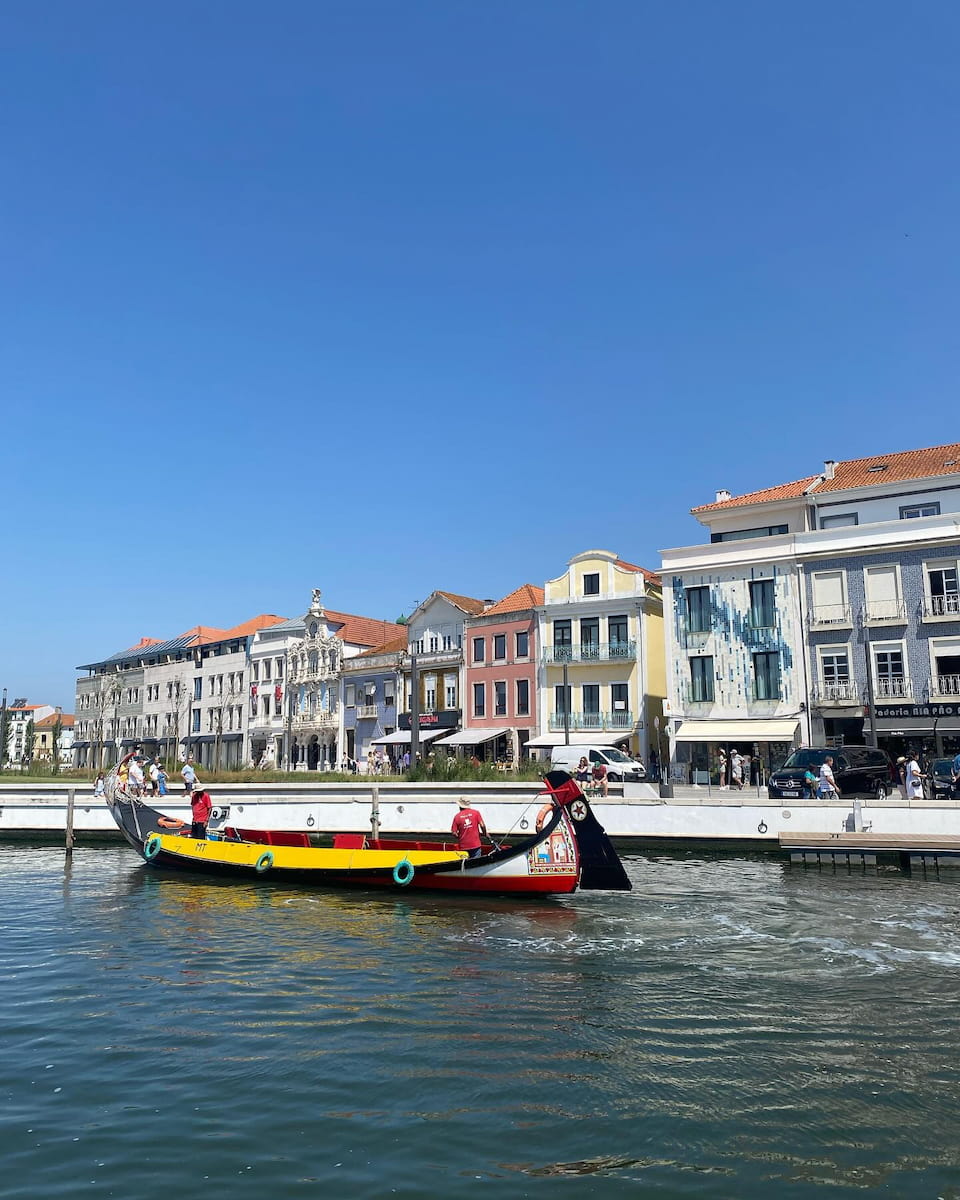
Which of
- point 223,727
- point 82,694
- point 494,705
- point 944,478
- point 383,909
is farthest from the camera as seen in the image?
point 82,694

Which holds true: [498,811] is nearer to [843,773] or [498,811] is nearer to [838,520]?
[843,773]

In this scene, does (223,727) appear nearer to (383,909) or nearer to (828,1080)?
(383,909)

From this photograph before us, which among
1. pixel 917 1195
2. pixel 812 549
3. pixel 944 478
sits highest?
pixel 944 478

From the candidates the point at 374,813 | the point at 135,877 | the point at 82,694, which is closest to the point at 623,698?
the point at 374,813

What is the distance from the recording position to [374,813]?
28.0 meters

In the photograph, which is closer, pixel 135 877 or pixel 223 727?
pixel 135 877

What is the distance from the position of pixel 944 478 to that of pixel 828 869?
2404cm

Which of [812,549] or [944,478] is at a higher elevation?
[944,478]

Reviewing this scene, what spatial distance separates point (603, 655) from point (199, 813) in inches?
1120

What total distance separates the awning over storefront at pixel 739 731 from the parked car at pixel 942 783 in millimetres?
9528

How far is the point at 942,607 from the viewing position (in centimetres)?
4006

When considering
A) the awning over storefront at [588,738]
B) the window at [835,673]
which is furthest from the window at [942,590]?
the awning over storefront at [588,738]

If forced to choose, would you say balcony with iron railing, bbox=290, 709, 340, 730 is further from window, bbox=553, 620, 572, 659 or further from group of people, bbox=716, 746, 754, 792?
group of people, bbox=716, 746, 754, 792

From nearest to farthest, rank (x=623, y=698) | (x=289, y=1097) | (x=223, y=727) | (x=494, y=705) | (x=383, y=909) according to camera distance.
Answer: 1. (x=289, y=1097)
2. (x=383, y=909)
3. (x=623, y=698)
4. (x=494, y=705)
5. (x=223, y=727)
